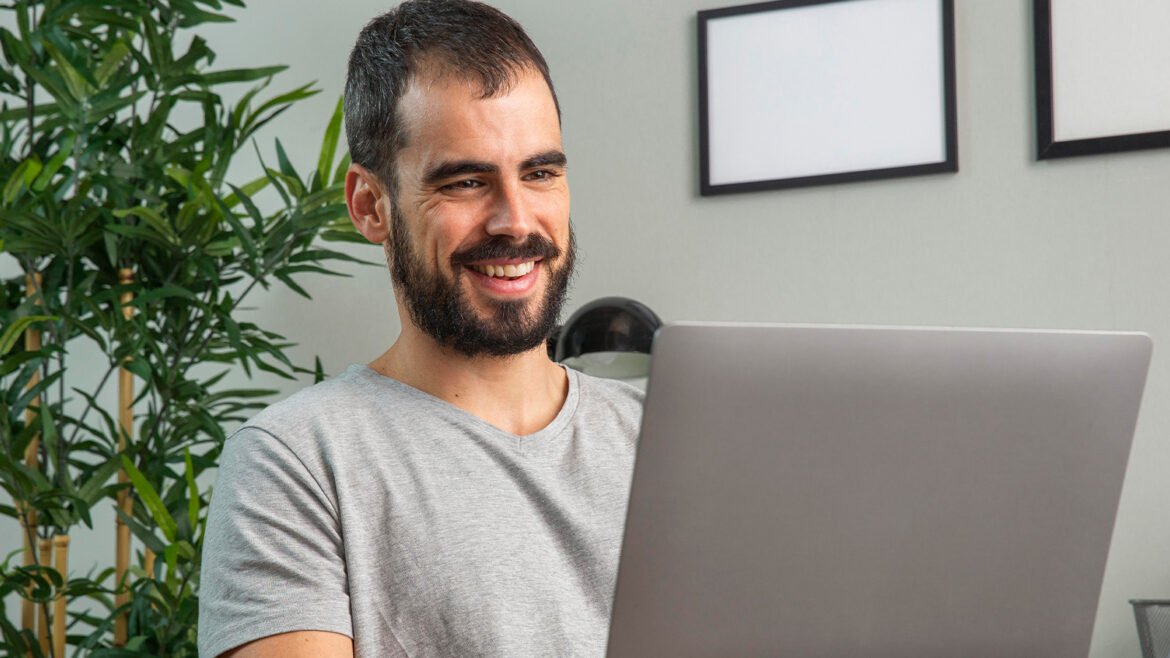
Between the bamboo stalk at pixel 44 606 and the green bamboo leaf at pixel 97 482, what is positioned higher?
the green bamboo leaf at pixel 97 482

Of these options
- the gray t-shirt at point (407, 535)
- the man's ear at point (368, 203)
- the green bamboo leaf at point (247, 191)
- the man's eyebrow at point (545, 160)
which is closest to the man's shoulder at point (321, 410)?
the gray t-shirt at point (407, 535)

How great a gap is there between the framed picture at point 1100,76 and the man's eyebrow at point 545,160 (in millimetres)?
1198

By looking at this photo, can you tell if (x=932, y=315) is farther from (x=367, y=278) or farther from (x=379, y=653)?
(x=379, y=653)

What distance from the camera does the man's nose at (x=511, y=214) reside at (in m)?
1.01

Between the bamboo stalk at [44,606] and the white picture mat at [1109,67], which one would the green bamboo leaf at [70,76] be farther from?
the white picture mat at [1109,67]

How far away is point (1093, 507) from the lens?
27.0 inches

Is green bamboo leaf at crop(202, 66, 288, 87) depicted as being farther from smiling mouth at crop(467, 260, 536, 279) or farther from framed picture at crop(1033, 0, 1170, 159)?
framed picture at crop(1033, 0, 1170, 159)

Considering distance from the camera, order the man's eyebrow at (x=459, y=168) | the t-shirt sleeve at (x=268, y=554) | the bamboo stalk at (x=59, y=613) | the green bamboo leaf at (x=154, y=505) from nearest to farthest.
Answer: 1. the t-shirt sleeve at (x=268, y=554)
2. the man's eyebrow at (x=459, y=168)
3. the green bamboo leaf at (x=154, y=505)
4. the bamboo stalk at (x=59, y=613)

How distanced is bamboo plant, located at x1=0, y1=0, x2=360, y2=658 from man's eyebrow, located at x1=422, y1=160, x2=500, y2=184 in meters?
0.95

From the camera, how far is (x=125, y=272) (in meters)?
1.96

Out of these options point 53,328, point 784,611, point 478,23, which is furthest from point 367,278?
point 784,611

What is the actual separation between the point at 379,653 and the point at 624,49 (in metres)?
1.54

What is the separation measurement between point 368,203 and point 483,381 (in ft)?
0.77

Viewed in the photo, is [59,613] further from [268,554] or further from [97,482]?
[268,554]
